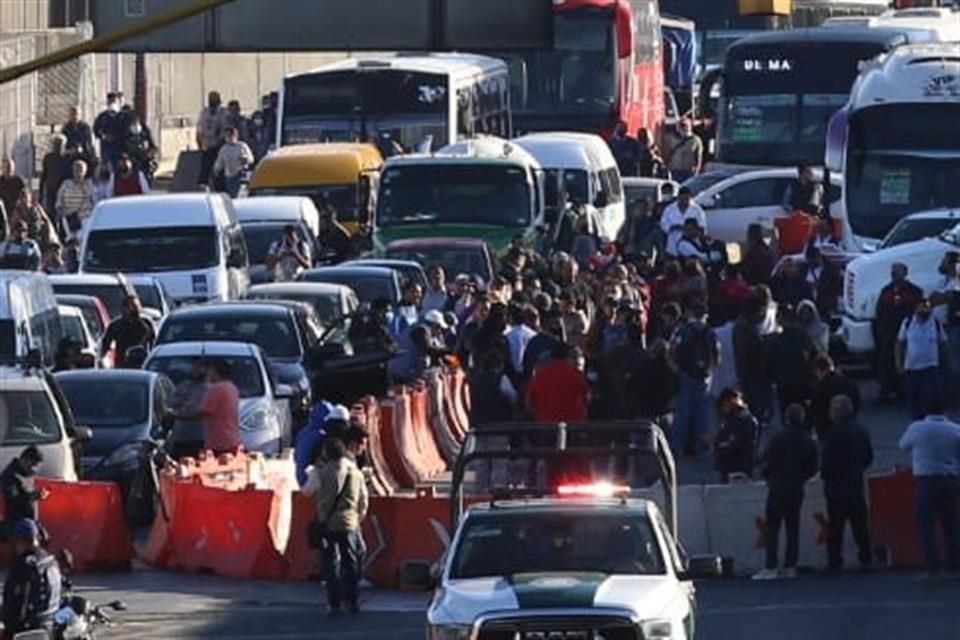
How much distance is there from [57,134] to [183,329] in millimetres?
22882

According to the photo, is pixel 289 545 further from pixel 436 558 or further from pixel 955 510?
pixel 955 510

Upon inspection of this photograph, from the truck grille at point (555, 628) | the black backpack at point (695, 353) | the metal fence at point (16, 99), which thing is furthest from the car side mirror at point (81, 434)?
the metal fence at point (16, 99)

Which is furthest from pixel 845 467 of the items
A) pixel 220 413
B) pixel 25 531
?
pixel 25 531

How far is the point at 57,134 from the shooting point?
56.8 m

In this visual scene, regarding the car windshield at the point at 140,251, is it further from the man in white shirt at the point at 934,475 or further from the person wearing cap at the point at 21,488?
the man in white shirt at the point at 934,475

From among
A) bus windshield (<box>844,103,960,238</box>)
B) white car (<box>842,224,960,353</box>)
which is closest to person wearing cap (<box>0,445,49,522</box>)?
white car (<box>842,224,960,353</box>)

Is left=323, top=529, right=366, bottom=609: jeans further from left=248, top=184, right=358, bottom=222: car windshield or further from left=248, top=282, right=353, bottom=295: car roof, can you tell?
left=248, top=184, right=358, bottom=222: car windshield

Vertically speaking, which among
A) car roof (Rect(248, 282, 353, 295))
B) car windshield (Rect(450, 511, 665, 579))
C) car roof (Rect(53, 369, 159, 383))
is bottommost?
car roof (Rect(248, 282, 353, 295))

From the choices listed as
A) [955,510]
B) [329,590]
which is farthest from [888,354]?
[329,590]

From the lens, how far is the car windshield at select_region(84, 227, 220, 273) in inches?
1581

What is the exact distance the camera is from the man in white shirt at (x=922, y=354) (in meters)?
32.4

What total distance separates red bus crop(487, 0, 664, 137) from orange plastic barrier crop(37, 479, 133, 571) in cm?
3439

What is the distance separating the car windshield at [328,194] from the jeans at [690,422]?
1682 cm

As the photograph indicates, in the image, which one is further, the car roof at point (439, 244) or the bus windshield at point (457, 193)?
the bus windshield at point (457, 193)
